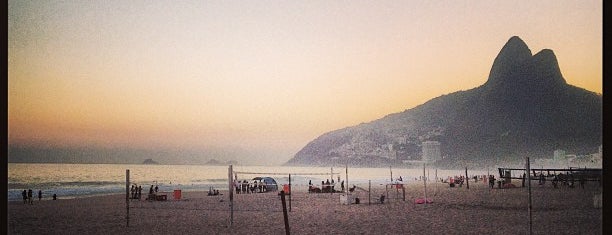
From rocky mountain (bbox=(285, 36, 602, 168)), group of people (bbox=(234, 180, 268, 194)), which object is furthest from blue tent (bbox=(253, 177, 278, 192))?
rocky mountain (bbox=(285, 36, 602, 168))


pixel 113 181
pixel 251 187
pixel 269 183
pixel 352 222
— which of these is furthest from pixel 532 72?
pixel 352 222

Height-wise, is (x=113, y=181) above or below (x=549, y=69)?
below

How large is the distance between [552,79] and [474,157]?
138 feet

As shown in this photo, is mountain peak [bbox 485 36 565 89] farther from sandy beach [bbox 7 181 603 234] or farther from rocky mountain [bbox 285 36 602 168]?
sandy beach [bbox 7 181 603 234]

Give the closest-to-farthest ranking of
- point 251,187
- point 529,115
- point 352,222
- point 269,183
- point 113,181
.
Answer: point 352,222, point 251,187, point 269,183, point 113,181, point 529,115

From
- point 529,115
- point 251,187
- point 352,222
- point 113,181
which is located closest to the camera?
point 352,222

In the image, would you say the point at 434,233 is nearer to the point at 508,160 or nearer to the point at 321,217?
the point at 321,217

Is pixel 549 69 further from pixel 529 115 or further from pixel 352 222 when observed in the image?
pixel 352 222

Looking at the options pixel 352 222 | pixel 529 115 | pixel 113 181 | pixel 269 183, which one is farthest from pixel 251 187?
pixel 529 115

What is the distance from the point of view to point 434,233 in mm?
13562

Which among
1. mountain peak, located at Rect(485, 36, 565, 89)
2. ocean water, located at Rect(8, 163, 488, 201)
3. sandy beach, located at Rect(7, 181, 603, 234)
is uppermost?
mountain peak, located at Rect(485, 36, 565, 89)

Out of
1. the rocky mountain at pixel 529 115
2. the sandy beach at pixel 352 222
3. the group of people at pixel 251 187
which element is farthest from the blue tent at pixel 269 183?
the rocky mountain at pixel 529 115

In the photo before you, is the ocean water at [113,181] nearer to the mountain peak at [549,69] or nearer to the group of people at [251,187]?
the group of people at [251,187]

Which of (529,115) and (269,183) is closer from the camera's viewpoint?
(269,183)
